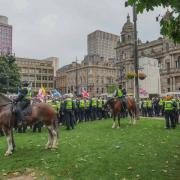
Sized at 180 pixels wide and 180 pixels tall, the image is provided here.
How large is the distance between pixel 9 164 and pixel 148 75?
24696 mm

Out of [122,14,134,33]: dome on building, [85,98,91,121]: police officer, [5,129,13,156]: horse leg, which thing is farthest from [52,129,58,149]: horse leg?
[122,14,134,33]: dome on building

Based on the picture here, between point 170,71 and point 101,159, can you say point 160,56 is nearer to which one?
point 170,71

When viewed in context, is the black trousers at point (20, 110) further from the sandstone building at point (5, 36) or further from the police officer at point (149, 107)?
the sandstone building at point (5, 36)

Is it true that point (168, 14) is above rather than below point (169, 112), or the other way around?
above

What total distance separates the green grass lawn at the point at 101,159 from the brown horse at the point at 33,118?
0.49m

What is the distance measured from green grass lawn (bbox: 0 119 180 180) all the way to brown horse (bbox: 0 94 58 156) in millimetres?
487

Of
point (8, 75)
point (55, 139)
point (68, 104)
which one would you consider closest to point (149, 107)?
point (68, 104)

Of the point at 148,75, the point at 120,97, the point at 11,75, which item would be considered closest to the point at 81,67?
the point at 11,75

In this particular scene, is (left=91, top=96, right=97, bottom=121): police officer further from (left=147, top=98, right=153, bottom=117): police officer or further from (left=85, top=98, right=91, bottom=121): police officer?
(left=147, top=98, right=153, bottom=117): police officer

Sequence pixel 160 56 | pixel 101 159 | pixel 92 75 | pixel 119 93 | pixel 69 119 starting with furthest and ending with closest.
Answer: pixel 92 75, pixel 160 56, pixel 119 93, pixel 69 119, pixel 101 159

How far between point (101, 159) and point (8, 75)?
47534 mm

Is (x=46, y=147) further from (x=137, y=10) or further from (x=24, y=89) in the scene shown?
(x=137, y=10)

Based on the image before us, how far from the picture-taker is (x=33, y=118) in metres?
13.3

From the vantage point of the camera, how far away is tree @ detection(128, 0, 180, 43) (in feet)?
26.7
